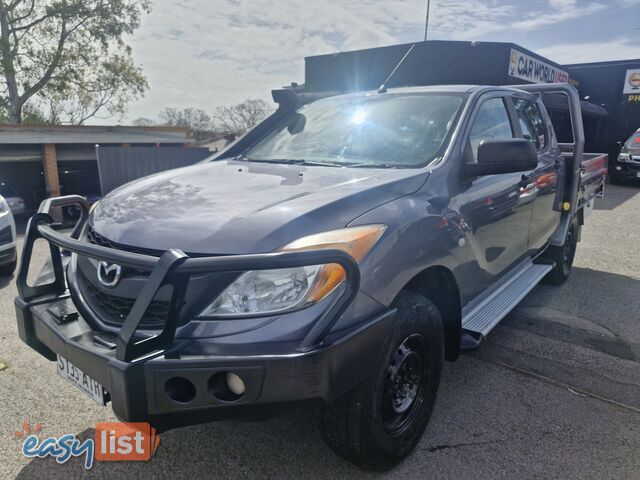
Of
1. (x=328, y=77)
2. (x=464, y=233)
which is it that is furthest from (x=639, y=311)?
(x=328, y=77)

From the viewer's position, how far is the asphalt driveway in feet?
7.54

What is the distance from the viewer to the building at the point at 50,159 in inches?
642

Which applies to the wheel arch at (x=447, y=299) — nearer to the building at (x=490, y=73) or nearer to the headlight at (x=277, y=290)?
the headlight at (x=277, y=290)

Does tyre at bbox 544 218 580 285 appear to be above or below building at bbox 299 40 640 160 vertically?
below

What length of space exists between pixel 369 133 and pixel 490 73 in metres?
15.1

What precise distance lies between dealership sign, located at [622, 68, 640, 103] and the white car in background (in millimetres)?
24438

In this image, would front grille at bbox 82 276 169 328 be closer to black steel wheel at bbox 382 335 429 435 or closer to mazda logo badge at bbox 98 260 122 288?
mazda logo badge at bbox 98 260 122 288

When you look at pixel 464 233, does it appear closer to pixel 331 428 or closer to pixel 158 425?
pixel 331 428

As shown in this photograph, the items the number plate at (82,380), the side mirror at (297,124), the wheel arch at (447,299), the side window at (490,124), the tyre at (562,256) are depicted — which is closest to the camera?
the number plate at (82,380)

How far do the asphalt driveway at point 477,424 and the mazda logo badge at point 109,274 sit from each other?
0.97 m

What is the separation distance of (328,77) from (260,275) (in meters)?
Answer: 20.4

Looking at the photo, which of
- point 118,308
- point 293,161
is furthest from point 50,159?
point 118,308

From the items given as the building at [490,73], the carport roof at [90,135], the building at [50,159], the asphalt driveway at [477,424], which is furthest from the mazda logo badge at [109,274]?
the carport roof at [90,135]

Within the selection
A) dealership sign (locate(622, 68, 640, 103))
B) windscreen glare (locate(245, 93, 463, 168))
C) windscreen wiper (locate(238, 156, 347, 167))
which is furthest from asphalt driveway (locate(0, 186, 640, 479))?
dealership sign (locate(622, 68, 640, 103))
